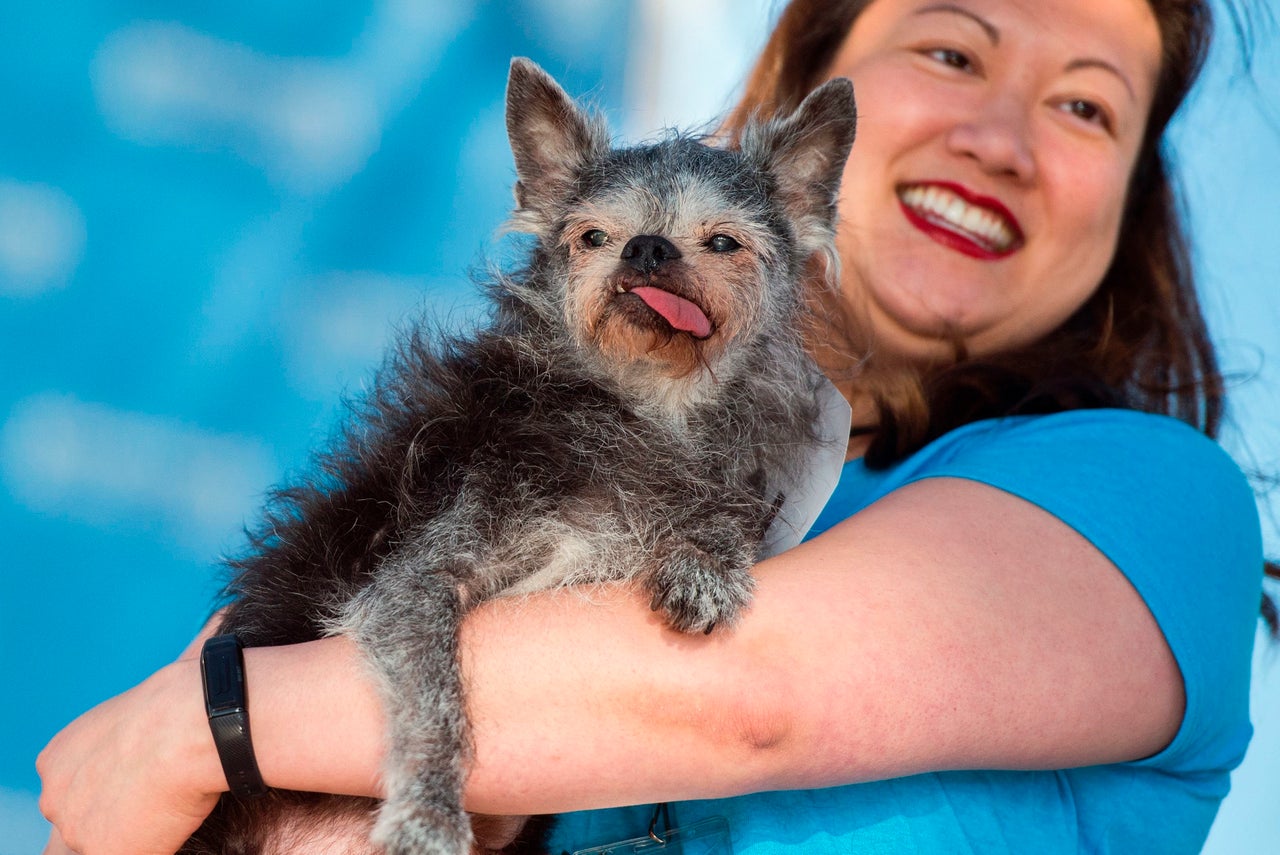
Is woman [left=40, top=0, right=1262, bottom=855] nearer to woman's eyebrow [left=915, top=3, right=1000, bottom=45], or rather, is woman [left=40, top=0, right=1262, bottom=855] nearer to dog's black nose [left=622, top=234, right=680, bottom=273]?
dog's black nose [left=622, top=234, right=680, bottom=273]

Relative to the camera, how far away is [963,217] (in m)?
2.80

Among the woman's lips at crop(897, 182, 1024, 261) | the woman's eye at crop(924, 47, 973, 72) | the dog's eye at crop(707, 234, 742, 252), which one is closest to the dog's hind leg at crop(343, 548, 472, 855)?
the dog's eye at crop(707, 234, 742, 252)

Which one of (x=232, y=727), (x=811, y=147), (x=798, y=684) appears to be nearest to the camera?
(x=798, y=684)

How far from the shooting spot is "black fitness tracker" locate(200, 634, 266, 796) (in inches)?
68.4

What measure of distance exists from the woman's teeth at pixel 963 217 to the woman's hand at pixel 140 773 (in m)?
2.26

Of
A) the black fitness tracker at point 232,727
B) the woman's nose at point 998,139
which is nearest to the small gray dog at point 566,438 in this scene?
the black fitness tracker at point 232,727

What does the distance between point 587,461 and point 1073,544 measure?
40.0 inches

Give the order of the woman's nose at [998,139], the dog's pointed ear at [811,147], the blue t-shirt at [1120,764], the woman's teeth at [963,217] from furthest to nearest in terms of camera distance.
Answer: the woman's teeth at [963,217] → the woman's nose at [998,139] → the dog's pointed ear at [811,147] → the blue t-shirt at [1120,764]

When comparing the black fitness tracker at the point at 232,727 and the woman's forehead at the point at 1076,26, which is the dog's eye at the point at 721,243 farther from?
the black fitness tracker at the point at 232,727

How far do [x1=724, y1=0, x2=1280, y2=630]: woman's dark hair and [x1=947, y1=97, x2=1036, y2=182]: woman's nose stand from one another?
1.67 feet

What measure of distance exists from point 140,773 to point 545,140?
1736 mm

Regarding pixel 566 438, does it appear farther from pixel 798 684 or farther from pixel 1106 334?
pixel 1106 334

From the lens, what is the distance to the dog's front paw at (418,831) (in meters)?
1.75

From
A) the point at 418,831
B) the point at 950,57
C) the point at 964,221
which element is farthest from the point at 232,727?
the point at 950,57
